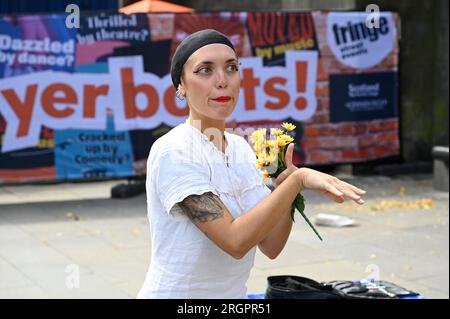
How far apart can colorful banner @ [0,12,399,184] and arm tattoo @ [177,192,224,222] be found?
360 inches

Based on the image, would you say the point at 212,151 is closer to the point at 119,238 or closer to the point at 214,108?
the point at 214,108

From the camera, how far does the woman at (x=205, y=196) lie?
2.81 metres

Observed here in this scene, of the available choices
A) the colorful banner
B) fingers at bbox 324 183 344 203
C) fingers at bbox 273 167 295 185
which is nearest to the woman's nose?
fingers at bbox 273 167 295 185

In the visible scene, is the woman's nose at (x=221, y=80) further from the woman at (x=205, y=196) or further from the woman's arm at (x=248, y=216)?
the woman's arm at (x=248, y=216)

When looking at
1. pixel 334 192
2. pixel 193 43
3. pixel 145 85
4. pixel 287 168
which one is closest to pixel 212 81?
pixel 193 43

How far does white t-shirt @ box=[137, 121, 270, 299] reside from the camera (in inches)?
114

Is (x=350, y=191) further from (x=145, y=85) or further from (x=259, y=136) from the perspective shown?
(x=145, y=85)

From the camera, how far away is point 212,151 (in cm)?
303

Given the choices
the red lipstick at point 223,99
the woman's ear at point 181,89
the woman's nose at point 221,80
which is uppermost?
the woman's nose at point 221,80

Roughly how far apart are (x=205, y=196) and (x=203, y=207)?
5 centimetres

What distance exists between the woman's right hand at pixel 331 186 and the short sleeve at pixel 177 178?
1.14 feet

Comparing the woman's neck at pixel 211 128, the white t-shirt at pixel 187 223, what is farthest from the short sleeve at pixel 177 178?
the woman's neck at pixel 211 128

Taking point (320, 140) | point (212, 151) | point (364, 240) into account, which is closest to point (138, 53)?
point (320, 140)
